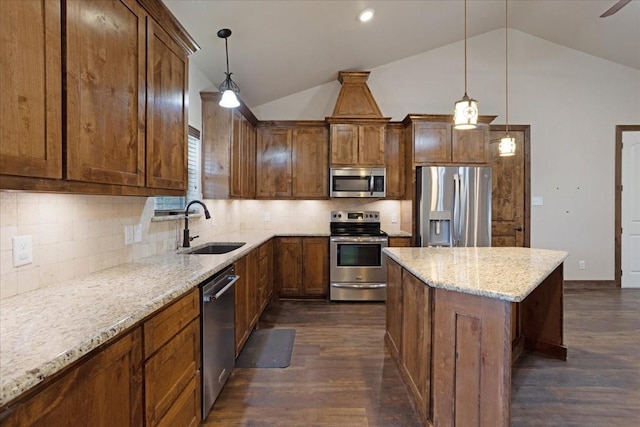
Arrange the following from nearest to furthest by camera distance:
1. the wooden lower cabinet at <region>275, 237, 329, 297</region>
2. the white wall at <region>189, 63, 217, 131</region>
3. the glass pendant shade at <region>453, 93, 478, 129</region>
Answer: the glass pendant shade at <region>453, 93, 478, 129</region> → the white wall at <region>189, 63, 217, 131</region> → the wooden lower cabinet at <region>275, 237, 329, 297</region>

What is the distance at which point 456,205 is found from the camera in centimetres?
415

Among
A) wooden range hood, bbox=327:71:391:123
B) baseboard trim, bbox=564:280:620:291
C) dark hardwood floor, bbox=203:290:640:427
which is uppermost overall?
wooden range hood, bbox=327:71:391:123

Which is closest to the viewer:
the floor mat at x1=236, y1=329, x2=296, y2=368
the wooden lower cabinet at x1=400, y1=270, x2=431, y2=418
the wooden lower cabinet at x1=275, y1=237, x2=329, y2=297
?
the wooden lower cabinet at x1=400, y1=270, x2=431, y2=418

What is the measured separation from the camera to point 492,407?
1.52 metres

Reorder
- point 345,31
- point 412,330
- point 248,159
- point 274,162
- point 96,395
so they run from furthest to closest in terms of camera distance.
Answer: point 274,162
point 248,159
point 345,31
point 412,330
point 96,395

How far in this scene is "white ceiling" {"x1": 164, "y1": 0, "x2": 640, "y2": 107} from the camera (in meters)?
2.70

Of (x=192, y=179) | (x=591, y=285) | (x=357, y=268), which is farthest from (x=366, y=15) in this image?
(x=591, y=285)

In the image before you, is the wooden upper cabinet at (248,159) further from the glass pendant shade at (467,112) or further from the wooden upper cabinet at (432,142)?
the glass pendant shade at (467,112)

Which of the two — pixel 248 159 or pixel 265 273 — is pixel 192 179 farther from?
pixel 265 273

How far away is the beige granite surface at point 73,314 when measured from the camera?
78cm

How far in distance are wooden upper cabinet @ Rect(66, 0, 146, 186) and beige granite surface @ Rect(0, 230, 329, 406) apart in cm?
48

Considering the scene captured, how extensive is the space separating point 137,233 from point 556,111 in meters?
5.84

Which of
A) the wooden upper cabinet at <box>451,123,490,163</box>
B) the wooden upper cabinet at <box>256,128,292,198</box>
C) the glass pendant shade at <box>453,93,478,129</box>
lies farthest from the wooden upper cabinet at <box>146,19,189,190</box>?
the wooden upper cabinet at <box>451,123,490,163</box>

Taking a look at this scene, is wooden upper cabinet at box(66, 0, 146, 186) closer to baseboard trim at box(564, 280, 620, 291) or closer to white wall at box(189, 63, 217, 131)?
white wall at box(189, 63, 217, 131)
